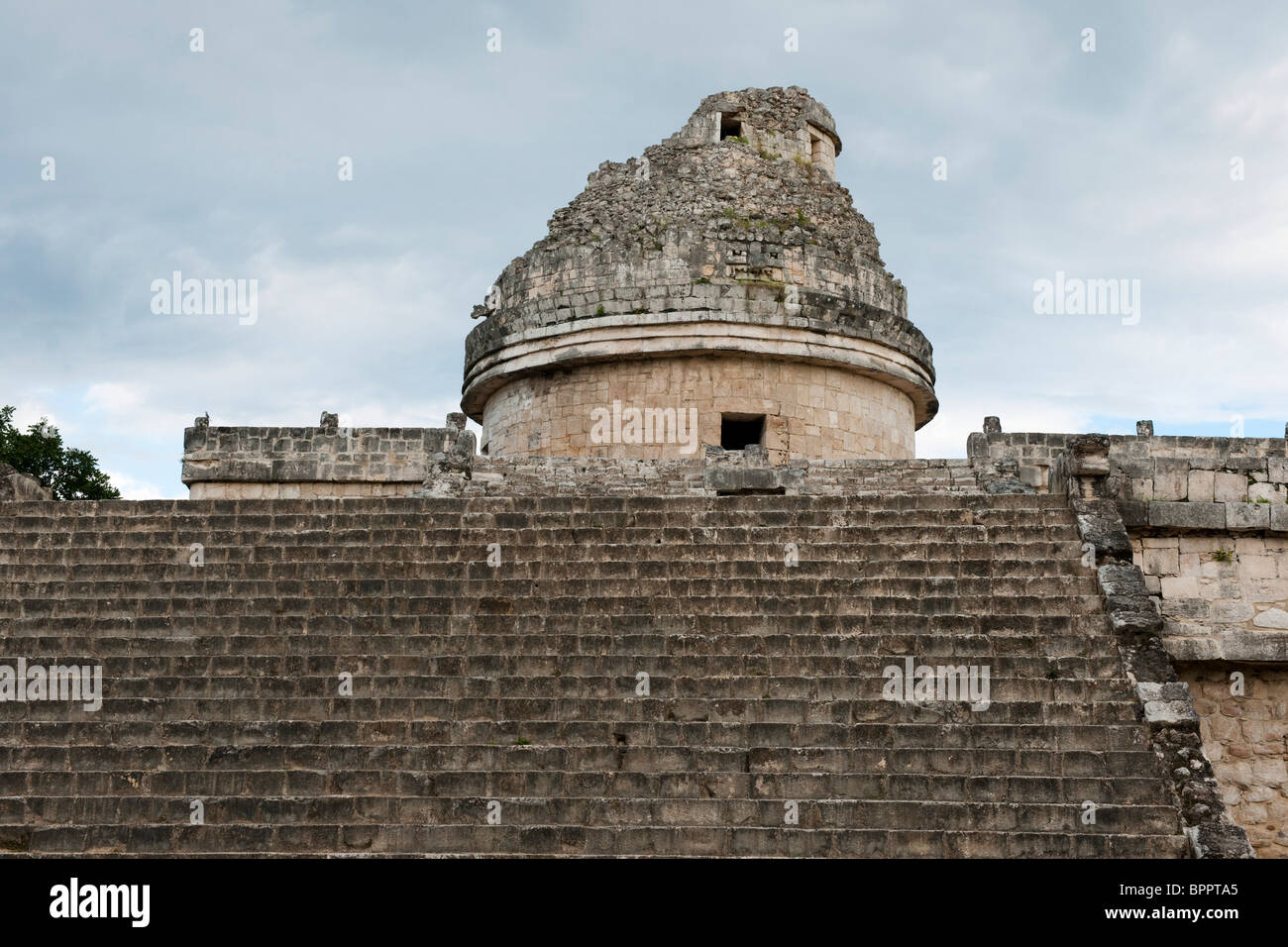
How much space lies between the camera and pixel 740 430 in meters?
18.7

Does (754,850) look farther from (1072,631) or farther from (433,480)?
(433,480)

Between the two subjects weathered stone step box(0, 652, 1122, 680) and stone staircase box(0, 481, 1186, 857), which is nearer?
stone staircase box(0, 481, 1186, 857)

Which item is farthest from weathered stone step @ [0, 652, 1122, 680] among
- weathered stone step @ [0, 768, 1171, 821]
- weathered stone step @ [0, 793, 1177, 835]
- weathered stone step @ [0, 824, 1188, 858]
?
weathered stone step @ [0, 824, 1188, 858]

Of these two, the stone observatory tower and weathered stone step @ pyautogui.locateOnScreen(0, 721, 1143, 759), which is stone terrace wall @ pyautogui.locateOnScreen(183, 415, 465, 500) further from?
weathered stone step @ pyautogui.locateOnScreen(0, 721, 1143, 759)

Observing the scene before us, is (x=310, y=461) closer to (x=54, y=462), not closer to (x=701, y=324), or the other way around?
(x=701, y=324)

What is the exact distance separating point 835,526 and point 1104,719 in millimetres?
3195

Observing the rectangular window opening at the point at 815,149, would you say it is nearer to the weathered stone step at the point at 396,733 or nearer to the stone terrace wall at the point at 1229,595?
the stone terrace wall at the point at 1229,595

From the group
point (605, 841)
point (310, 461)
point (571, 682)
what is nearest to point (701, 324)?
point (310, 461)

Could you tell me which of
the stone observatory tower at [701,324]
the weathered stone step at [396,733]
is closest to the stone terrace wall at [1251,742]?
the weathered stone step at [396,733]

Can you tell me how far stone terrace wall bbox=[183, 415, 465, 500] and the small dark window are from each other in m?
4.20

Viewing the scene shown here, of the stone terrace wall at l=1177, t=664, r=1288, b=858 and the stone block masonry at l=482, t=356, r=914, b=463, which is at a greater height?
the stone block masonry at l=482, t=356, r=914, b=463

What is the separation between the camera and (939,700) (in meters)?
9.41

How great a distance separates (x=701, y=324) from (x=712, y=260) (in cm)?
108

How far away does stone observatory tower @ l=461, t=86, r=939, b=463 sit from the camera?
1811 centimetres
